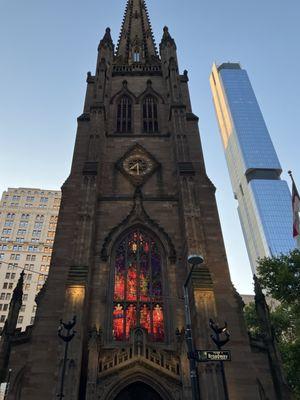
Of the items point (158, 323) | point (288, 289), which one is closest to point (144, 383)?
point (158, 323)

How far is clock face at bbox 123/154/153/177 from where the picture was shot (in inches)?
1065

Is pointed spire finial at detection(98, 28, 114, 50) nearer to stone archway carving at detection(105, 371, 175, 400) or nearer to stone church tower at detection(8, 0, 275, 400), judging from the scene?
stone church tower at detection(8, 0, 275, 400)

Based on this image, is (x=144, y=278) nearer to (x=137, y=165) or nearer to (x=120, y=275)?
(x=120, y=275)

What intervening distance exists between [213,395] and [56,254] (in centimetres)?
1111

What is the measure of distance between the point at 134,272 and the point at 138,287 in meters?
1.00

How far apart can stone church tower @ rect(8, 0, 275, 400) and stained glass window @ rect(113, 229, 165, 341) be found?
0.19ft

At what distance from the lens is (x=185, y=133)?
1091 inches

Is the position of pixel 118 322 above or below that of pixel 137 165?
below

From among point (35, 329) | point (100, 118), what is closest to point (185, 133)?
point (100, 118)

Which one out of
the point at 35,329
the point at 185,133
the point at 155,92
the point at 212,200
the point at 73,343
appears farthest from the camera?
the point at 155,92

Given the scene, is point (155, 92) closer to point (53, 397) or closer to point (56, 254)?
point (56, 254)

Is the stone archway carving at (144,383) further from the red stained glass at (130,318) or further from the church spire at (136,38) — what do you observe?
the church spire at (136,38)

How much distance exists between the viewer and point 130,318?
20.0m

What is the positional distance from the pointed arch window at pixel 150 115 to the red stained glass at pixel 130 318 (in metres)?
15.6
